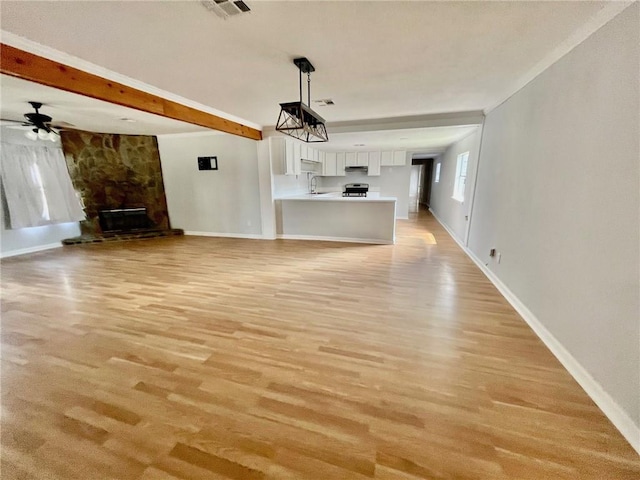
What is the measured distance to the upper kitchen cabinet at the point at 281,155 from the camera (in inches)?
212

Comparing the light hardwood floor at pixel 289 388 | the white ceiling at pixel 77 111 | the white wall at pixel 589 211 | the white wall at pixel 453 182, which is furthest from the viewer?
the white wall at pixel 453 182

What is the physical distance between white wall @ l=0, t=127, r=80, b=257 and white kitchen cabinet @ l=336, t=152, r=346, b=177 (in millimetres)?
6694

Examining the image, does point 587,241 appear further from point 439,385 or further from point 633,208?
point 439,385

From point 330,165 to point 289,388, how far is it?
23.7 feet

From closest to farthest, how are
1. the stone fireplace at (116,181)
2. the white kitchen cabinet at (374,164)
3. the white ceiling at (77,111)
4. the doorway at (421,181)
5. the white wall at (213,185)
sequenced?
the white ceiling at (77,111)
the stone fireplace at (116,181)
the white wall at (213,185)
the white kitchen cabinet at (374,164)
the doorway at (421,181)

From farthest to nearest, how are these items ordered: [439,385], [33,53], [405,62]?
[405,62], [33,53], [439,385]

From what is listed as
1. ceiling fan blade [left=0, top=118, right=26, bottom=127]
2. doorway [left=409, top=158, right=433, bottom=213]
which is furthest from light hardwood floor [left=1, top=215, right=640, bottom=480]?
doorway [left=409, top=158, right=433, bottom=213]

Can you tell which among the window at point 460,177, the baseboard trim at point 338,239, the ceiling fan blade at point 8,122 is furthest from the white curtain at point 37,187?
the window at point 460,177

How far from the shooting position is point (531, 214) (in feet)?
7.84

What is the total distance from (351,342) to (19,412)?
7.06 feet

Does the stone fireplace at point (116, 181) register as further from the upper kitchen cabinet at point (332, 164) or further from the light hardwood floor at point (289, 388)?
the upper kitchen cabinet at point (332, 164)

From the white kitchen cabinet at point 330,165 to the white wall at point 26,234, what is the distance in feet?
20.8

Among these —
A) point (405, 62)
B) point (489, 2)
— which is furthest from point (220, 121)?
point (489, 2)

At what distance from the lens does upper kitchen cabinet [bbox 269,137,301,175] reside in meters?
5.38
